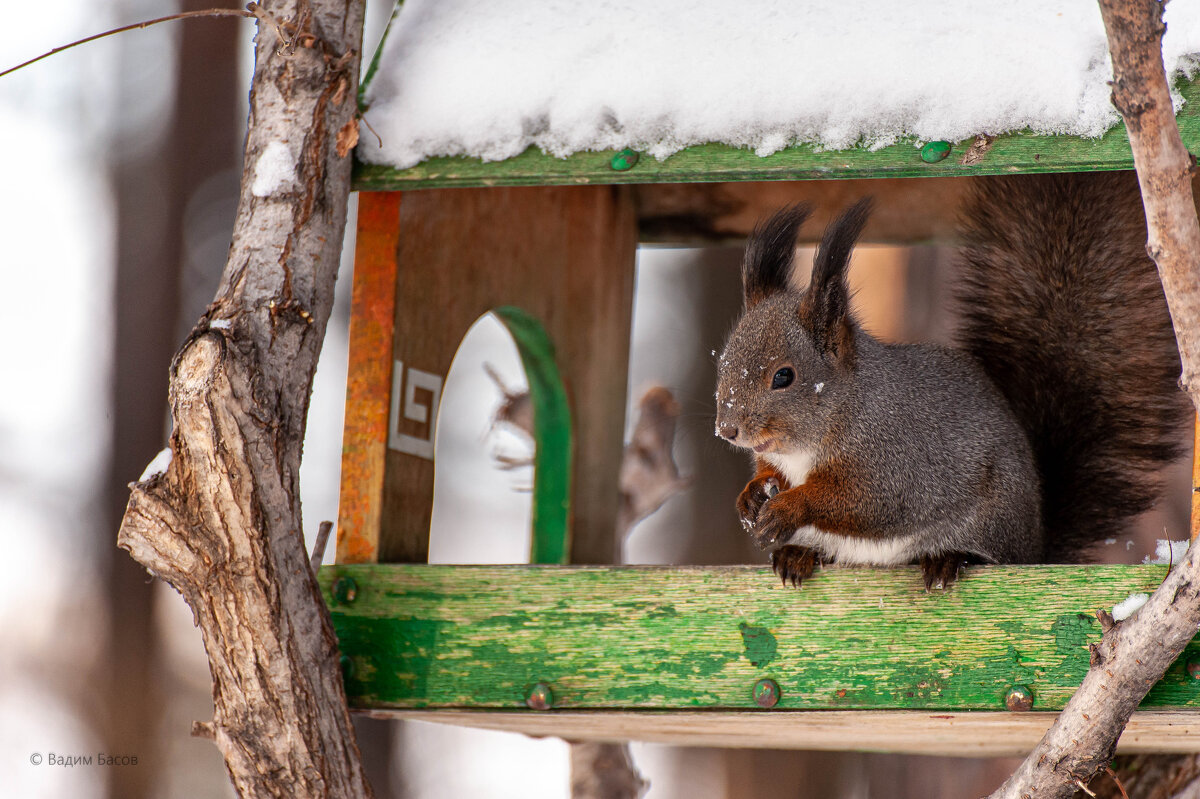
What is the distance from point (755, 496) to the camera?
6.29 feet

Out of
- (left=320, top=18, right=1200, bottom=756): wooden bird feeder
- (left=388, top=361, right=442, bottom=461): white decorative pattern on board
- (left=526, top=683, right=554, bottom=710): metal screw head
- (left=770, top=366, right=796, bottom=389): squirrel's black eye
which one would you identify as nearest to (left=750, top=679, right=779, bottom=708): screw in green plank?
(left=320, top=18, right=1200, bottom=756): wooden bird feeder

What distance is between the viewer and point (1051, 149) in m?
1.59

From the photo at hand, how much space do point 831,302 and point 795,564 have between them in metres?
0.39

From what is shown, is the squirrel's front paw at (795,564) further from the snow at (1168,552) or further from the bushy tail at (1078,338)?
the bushy tail at (1078,338)

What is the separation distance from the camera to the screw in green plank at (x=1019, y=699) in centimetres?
154

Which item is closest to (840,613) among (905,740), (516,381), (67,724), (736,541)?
(905,740)

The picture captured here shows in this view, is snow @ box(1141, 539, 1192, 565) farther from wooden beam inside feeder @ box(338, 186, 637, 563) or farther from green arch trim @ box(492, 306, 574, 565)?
green arch trim @ box(492, 306, 574, 565)

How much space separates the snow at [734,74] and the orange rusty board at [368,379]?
0.12m

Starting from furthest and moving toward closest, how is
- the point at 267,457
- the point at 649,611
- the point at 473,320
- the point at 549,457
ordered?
the point at 549,457 → the point at 473,320 → the point at 649,611 → the point at 267,457

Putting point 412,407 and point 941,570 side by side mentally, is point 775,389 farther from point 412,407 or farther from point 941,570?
point 412,407

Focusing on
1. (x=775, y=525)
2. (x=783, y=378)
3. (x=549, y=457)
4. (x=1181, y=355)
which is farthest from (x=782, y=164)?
(x=549, y=457)

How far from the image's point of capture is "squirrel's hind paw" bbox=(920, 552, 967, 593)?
5.23 feet

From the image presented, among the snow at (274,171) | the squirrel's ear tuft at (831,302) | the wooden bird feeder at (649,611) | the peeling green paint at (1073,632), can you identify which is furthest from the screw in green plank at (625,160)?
the peeling green paint at (1073,632)

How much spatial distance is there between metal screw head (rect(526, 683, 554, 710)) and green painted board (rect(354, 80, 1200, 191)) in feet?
2.19
